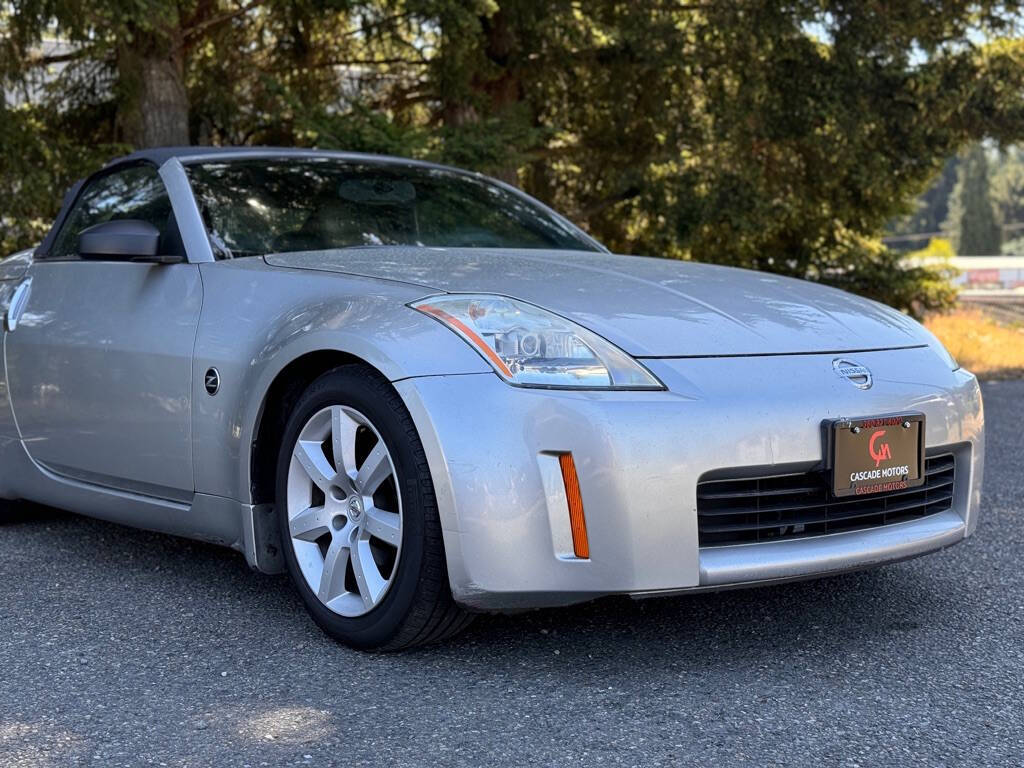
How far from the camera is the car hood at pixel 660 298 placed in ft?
9.87

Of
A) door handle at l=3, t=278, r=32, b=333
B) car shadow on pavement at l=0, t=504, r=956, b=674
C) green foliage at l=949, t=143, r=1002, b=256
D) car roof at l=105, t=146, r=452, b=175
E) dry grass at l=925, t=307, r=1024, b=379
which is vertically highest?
car roof at l=105, t=146, r=452, b=175

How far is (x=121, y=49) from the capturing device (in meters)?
9.40

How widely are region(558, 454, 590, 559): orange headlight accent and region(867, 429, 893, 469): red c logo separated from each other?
2.36 feet

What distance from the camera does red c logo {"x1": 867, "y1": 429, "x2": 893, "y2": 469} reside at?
2.93 meters

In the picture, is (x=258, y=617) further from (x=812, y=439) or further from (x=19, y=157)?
(x=19, y=157)

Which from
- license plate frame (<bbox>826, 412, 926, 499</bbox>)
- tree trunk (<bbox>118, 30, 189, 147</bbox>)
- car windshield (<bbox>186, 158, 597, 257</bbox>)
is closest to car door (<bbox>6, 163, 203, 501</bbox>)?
car windshield (<bbox>186, 158, 597, 257</bbox>)

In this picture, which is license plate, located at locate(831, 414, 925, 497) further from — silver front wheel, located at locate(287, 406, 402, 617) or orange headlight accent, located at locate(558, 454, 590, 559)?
silver front wheel, located at locate(287, 406, 402, 617)

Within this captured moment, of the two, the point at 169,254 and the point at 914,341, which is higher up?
the point at 169,254

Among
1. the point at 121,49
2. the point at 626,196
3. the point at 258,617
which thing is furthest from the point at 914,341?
the point at 626,196

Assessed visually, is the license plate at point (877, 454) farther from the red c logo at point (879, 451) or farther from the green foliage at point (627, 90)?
the green foliage at point (627, 90)

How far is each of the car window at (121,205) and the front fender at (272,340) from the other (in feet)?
1.54

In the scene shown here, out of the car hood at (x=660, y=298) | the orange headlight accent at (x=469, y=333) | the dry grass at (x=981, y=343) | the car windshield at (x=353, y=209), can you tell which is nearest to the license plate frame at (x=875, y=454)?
the car hood at (x=660, y=298)

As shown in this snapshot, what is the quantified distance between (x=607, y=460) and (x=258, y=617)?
124 cm

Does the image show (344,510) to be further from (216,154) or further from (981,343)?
(981,343)
